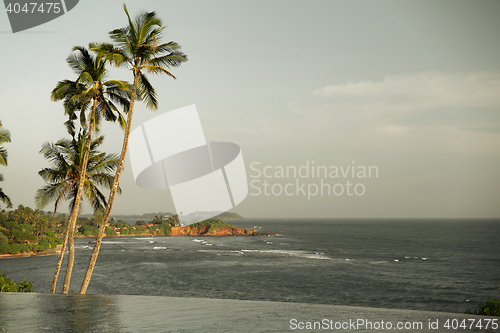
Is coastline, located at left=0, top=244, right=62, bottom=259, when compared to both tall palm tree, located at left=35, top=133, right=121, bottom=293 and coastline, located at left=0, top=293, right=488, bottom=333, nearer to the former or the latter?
tall palm tree, located at left=35, top=133, right=121, bottom=293

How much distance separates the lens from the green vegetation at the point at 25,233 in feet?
279

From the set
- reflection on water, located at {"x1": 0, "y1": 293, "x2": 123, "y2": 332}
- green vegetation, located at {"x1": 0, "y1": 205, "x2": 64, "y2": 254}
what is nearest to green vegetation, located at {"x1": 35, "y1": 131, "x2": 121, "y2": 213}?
reflection on water, located at {"x1": 0, "y1": 293, "x2": 123, "y2": 332}

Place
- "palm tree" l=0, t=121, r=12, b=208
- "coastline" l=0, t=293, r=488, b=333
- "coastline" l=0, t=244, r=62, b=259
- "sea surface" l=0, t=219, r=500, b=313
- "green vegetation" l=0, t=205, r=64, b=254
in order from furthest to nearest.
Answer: "green vegetation" l=0, t=205, r=64, b=254, "coastline" l=0, t=244, r=62, b=259, "sea surface" l=0, t=219, r=500, b=313, "palm tree" l=0, t=121, r=12, b=208, "coastline" l=0, t=293, r=488, b=333

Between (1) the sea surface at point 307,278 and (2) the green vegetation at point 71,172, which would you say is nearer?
(2) the green vegetation at point 71,172

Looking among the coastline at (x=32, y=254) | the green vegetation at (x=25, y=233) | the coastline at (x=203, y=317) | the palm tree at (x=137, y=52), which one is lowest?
the coastline at (x=32, y=254)

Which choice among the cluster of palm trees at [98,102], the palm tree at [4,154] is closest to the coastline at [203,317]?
the cluster of palm trees at [98,102]

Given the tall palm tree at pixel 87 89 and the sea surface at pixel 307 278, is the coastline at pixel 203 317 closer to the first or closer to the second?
the tall palm tree at pixel 87 89

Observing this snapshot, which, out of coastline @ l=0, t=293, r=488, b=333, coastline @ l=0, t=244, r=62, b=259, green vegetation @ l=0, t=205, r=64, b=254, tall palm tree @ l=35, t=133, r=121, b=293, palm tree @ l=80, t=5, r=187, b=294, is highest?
palm tree @ l=80, t=5, r=187, b=294

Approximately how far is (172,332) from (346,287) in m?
47.8

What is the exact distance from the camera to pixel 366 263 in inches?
2832

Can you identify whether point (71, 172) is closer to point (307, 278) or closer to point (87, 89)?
point (87, 89)

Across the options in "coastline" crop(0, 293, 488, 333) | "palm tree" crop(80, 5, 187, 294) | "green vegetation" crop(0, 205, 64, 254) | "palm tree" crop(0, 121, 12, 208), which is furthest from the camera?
"green vegetation" crop(0, 205, 64, 254)

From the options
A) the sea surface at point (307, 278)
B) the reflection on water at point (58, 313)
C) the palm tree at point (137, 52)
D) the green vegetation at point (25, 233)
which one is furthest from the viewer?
the green vegetation at point (25, 233)

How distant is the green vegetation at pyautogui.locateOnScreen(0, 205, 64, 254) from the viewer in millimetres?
85125
